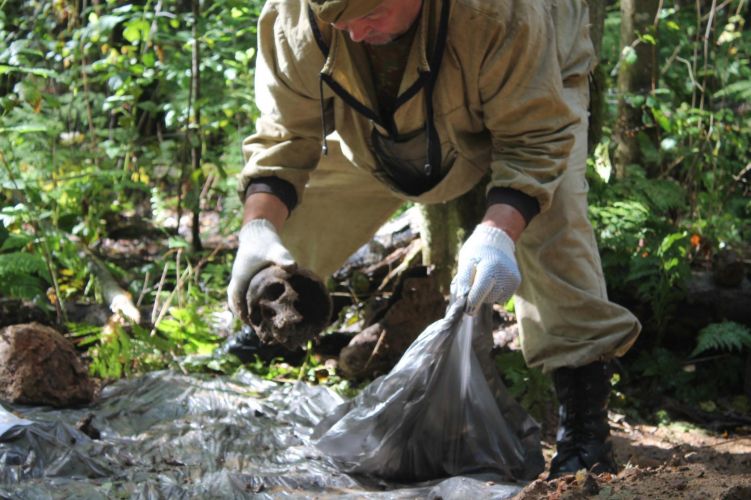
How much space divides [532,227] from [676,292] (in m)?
1.48

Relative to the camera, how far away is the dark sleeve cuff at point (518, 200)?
2.87 metres

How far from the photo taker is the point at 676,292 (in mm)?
4297

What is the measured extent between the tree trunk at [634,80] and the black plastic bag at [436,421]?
244cm

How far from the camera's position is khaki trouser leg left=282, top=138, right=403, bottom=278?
3676 mm

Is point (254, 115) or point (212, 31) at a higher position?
point (212, 31)

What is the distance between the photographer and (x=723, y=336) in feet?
13.2

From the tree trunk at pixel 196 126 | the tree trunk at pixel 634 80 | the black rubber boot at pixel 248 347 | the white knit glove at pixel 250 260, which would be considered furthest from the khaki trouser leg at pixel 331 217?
the tree trunk at pixel 634 80

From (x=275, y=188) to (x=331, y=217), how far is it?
0.54 meters

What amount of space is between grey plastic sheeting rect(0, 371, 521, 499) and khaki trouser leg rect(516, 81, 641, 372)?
1.70 ft

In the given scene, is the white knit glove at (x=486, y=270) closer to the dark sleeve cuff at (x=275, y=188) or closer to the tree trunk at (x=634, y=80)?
the dark sleeve cuff at (x=275, y=188)

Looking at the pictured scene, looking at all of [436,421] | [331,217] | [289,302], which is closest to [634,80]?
[331,217]

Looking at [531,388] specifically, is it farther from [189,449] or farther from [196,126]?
[196,126]

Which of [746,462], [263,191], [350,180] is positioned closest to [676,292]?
[746,462]

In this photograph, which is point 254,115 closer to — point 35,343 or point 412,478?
point 35,343
